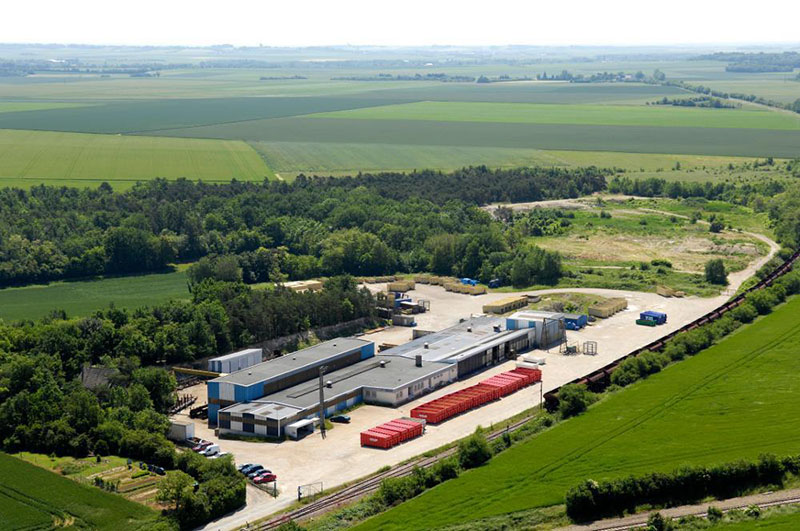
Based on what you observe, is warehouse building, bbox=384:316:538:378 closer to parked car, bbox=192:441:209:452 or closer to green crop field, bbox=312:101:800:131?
parked car, bbox=192:441:209:452

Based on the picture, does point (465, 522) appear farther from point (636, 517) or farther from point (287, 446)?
point (287, 446)

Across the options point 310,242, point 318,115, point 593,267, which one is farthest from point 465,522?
point 318,115

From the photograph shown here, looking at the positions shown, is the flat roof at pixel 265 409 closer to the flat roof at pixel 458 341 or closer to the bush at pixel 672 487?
the flat roof at pixel 458 341

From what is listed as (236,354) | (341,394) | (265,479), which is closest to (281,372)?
(341,394)

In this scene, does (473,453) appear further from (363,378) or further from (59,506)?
(59,506)

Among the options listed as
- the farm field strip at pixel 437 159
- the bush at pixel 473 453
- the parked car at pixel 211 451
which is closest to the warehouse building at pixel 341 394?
the parked car at pixel 211 451

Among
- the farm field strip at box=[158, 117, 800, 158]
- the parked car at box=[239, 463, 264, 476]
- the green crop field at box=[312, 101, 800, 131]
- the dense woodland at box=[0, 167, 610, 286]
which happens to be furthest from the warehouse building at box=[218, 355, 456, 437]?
the green crop field at box=[312, 101, 800, 131]
